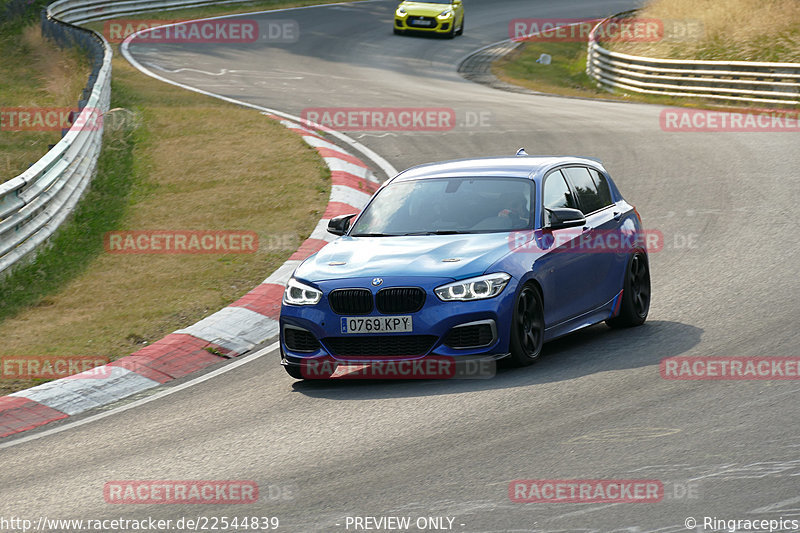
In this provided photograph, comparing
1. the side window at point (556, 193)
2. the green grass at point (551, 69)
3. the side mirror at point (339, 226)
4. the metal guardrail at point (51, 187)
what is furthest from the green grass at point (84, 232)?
the green grass at point (551, 69)

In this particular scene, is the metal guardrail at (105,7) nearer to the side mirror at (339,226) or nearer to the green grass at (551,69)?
the green grass at (551,69)

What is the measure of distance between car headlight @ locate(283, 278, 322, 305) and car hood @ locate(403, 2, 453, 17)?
31863mm

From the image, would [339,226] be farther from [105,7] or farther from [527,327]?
[105,7]

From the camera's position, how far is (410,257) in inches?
336

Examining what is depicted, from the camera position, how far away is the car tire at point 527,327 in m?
8.34

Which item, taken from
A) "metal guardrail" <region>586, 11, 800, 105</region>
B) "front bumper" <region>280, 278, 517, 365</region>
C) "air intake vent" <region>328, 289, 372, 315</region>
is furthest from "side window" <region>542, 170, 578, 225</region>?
"metal guardrail" <region>586, 11, 800, 105</region>

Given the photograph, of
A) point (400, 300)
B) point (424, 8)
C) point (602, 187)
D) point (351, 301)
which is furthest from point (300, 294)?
point (424, 8)

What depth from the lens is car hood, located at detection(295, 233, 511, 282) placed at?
834 cm

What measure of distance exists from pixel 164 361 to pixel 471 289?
2.98 meters

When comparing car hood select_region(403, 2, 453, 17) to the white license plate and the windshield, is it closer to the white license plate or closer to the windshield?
the windshield

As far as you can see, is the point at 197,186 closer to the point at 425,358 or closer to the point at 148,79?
the point at 425,358

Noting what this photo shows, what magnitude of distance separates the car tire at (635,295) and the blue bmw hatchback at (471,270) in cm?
1

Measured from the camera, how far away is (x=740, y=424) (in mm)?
6695

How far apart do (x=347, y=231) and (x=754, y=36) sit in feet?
78.4
